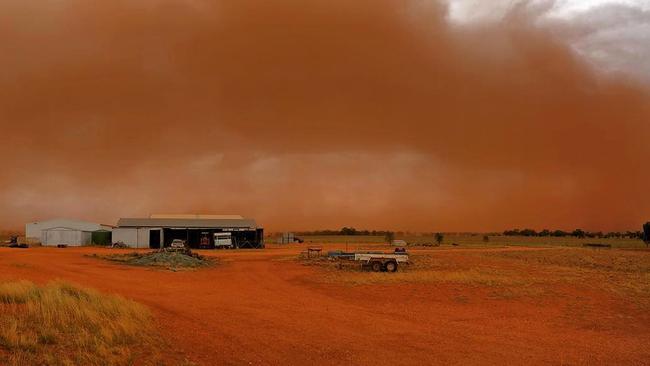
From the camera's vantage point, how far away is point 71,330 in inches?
508

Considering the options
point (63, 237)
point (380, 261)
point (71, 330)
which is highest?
point (63, 237)

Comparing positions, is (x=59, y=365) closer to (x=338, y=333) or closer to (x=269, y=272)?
(x=338, y=333)

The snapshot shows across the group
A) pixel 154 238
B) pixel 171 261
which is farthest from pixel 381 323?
pixel 154 238

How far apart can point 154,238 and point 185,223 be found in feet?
16.4

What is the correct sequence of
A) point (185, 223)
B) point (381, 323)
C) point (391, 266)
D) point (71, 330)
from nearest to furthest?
point (71, 330) < point (381, 323) < point (391, 266) < point (185, 223)

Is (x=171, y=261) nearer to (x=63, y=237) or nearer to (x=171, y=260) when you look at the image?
(x=171, y=260)

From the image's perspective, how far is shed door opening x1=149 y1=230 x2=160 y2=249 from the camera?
237ft

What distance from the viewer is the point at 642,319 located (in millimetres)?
20484

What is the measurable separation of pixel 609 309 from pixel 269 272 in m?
21.1

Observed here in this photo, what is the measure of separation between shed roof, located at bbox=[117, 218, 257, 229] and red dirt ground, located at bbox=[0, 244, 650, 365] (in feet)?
143

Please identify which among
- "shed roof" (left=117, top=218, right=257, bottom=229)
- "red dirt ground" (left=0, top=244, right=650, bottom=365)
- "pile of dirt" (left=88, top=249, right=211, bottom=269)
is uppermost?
"shed roof" (left=117, top=218, right=257, bottom=229)

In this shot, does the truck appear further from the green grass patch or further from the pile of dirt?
the green grass patch

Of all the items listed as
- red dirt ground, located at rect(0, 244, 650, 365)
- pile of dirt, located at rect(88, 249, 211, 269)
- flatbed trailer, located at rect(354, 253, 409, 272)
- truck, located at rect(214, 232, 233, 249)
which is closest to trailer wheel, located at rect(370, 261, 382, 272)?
flatbed trailer, located at rect(354, 253, 409, 272)

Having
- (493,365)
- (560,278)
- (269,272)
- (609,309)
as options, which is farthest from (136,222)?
(493,365)
